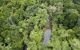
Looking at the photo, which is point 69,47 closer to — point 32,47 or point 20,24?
point 32,47

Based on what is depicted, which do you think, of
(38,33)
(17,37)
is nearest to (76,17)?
(38,33)

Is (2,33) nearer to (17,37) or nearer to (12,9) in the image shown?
(17,37)

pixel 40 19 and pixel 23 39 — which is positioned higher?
pixel 40 19

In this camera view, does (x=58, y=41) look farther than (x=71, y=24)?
No

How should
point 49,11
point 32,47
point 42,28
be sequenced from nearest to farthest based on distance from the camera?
point 32,47, point 42,28, point 49,11

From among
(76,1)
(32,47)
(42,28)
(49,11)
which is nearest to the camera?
(32,47)

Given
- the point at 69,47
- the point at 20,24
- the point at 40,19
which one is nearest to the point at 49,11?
the point at 40,19
